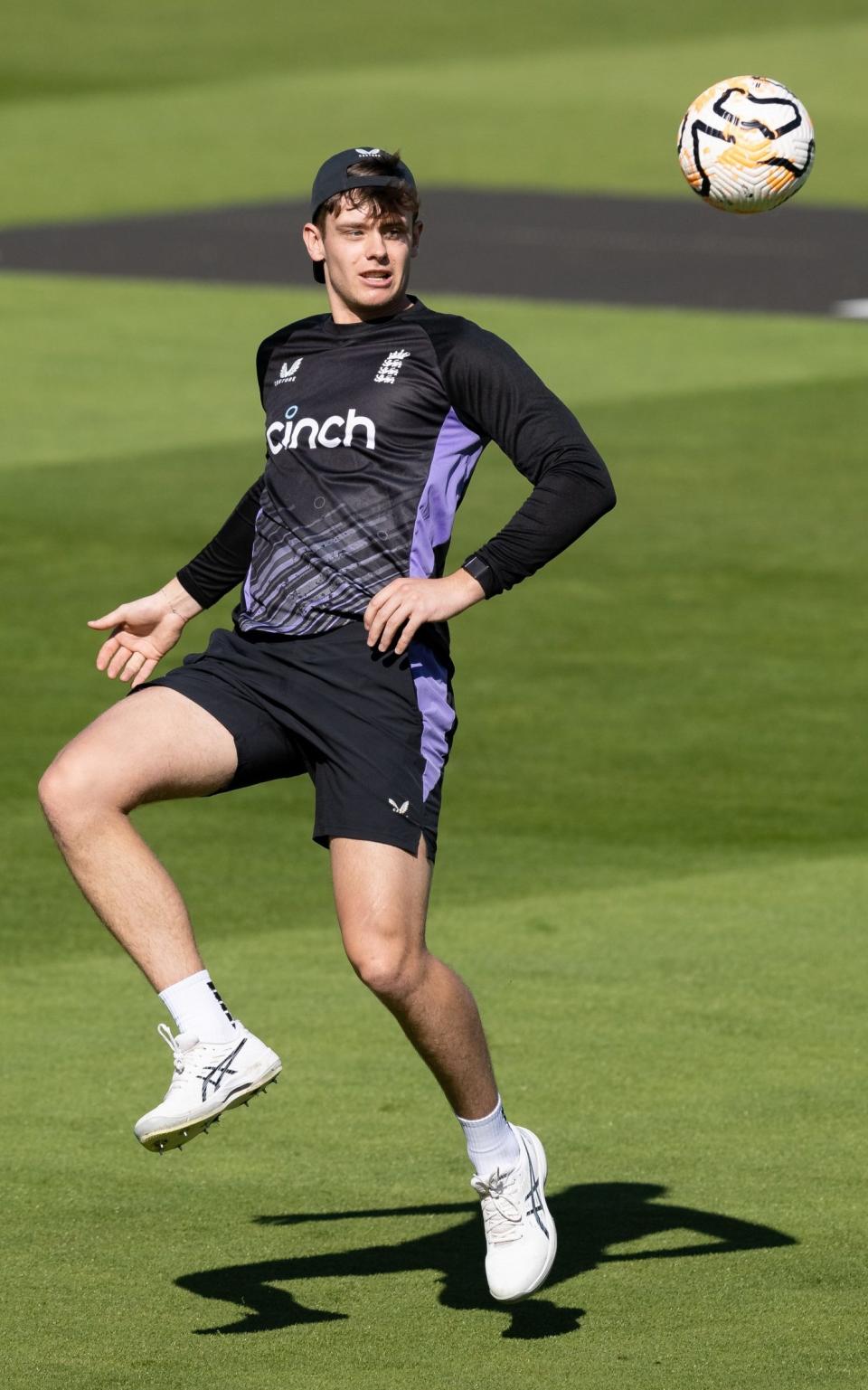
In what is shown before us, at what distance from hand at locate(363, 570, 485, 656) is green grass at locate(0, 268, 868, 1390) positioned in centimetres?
169

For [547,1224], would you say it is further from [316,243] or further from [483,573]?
[316,243]

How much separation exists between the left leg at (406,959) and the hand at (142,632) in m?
0.99

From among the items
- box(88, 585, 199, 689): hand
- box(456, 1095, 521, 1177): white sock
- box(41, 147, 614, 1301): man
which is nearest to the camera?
box(41, 147, 614, 1301): man

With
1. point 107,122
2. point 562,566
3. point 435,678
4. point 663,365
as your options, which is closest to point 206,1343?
point 435,678

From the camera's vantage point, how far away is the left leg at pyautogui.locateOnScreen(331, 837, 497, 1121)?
654 centimetres

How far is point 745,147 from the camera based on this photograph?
27.0 feet

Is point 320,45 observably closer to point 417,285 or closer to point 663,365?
point 417,285

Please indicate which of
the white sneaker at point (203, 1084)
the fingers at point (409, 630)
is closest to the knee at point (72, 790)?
the white sneaker at point (203, 1084)

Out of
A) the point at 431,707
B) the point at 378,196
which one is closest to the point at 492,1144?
the point at 431,707

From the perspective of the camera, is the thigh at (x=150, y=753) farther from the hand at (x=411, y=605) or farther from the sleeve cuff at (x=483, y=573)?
the sleeve cuff at (x=483, y=573)

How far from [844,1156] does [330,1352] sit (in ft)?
6.80

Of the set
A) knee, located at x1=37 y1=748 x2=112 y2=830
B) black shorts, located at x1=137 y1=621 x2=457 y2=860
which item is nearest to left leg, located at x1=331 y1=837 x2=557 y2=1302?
black shorts, located at x1=137 y1=621 x2=457 y2=860

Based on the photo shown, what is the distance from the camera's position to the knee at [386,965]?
652 cm

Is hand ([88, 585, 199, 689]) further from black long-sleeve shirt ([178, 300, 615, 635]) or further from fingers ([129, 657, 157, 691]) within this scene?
black long-sleeve shirt ([178, 300, 615, 635])
